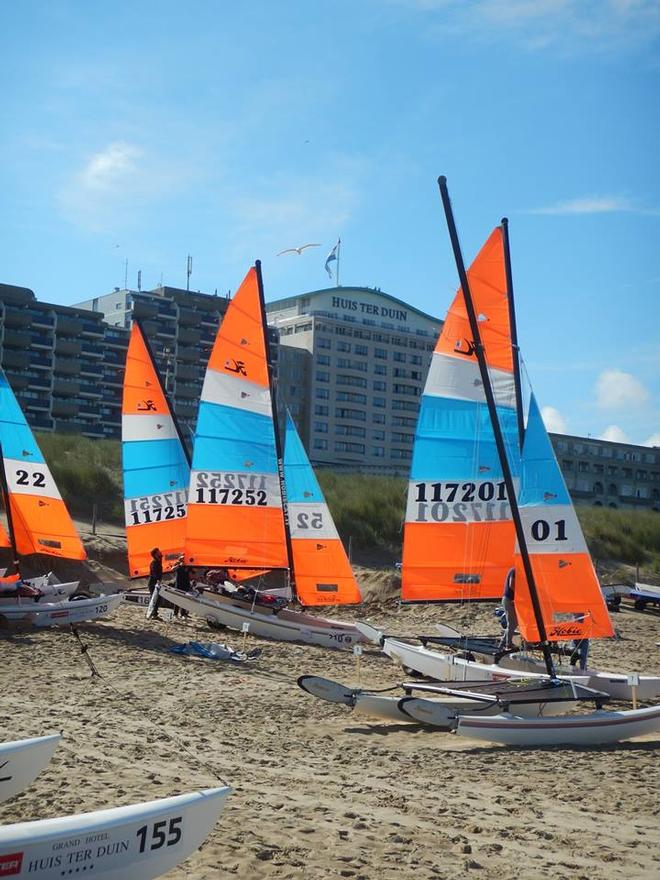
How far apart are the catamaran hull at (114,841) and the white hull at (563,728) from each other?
18.9 feet

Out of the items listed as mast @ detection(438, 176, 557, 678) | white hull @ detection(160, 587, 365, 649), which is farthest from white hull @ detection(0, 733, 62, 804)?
white hull @ detection(160, 587, 365, 649)

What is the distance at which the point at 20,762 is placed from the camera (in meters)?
7.58

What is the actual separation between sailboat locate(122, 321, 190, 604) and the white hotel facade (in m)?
62.4

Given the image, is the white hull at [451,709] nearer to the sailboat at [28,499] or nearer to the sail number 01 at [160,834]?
the sail number 01 at [160,834]

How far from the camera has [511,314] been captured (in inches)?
658

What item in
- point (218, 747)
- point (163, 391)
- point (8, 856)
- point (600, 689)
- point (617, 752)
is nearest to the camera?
point (8, 856)

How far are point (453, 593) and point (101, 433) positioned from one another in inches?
2754

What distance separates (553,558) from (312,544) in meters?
8.47

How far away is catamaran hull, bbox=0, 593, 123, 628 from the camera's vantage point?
19.0 meters

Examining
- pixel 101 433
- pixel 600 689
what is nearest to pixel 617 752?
pixel 600 689

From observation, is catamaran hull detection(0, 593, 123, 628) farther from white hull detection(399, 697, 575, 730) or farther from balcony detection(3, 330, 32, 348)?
balcony detection(3, 330, 32, 348)

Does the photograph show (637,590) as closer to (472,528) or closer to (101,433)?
(472,528)

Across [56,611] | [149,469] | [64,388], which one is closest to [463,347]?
[56,611]

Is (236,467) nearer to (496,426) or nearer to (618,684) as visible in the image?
(496,426)
